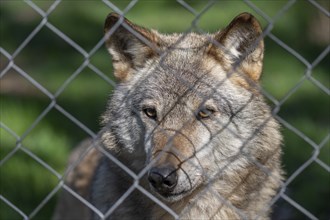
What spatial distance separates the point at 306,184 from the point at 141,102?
6.65 feet

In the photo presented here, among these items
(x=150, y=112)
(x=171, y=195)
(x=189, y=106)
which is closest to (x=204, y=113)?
(x=189, y=106)

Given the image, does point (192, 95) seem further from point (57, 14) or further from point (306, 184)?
point (57, 14)

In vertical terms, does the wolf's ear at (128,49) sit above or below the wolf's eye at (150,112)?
above

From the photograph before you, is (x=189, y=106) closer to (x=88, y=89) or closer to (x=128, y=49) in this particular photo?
(x=128, y=49)

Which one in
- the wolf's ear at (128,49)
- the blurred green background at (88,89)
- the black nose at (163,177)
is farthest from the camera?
the blurred green background at (88,89)

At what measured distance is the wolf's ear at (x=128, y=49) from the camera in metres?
4.39

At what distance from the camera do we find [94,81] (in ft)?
25.5

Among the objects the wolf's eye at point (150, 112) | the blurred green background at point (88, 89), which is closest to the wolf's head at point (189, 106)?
the wolf's eye at point (150, 112)

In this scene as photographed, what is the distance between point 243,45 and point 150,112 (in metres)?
0.69

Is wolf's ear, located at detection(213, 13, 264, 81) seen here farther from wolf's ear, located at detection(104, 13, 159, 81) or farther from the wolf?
wolf's ear, located at detection(104, 13, 159, 81)

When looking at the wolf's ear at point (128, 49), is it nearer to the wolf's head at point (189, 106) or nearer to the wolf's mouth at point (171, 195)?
the wolf's head at point (189, 106)

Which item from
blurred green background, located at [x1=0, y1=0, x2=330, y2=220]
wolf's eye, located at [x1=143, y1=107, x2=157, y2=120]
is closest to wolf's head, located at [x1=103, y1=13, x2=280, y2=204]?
wolf's eye, located at [x1=143, y1=107, x2=157, y2=120]

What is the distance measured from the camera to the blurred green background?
581cm

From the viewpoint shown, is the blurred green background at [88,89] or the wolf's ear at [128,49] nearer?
the wolf's ear at [128,49]
